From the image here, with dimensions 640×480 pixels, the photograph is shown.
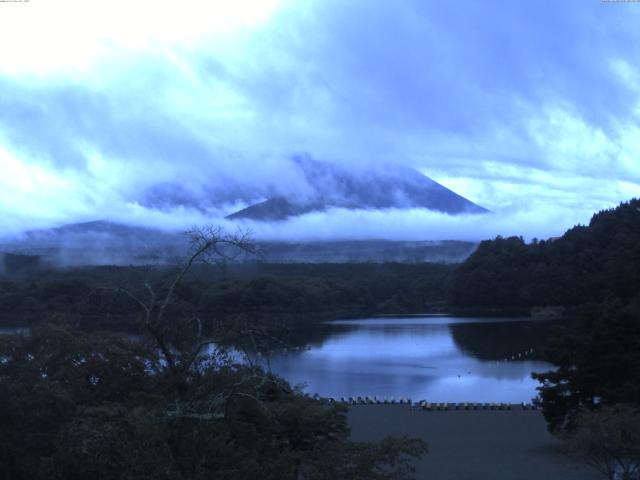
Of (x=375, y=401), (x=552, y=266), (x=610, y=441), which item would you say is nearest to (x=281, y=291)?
(x=552, y=266)

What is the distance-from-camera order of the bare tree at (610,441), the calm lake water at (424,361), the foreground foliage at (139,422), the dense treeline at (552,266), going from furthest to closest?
the dense treeline at (552,266) → the calm lake water at (424,361) → the bare tree at (610,441) → the foreground foliage at (139,422)

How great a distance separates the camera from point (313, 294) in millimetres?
56188

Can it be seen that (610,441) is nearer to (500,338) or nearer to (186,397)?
(186,397)

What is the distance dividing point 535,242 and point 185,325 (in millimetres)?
62068

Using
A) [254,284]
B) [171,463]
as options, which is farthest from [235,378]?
[254,284]

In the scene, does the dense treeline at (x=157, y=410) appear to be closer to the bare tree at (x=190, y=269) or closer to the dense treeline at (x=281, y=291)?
the bare tree at (x=190, y=269)

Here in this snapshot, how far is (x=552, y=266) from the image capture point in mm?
58406

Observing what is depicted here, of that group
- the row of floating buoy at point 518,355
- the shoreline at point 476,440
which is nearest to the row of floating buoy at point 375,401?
the shoreline at point 476,440

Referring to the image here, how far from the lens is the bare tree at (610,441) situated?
893 centimetres

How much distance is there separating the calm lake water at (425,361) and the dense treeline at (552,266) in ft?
26.3

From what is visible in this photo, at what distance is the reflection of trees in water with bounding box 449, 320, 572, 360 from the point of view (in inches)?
1340

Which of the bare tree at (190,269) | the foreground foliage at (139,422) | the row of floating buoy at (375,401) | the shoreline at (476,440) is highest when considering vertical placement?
the bare tree at (190,269)

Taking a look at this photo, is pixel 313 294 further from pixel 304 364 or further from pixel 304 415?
pixel 304 415

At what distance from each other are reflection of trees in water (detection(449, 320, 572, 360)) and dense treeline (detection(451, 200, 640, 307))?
805 cm
